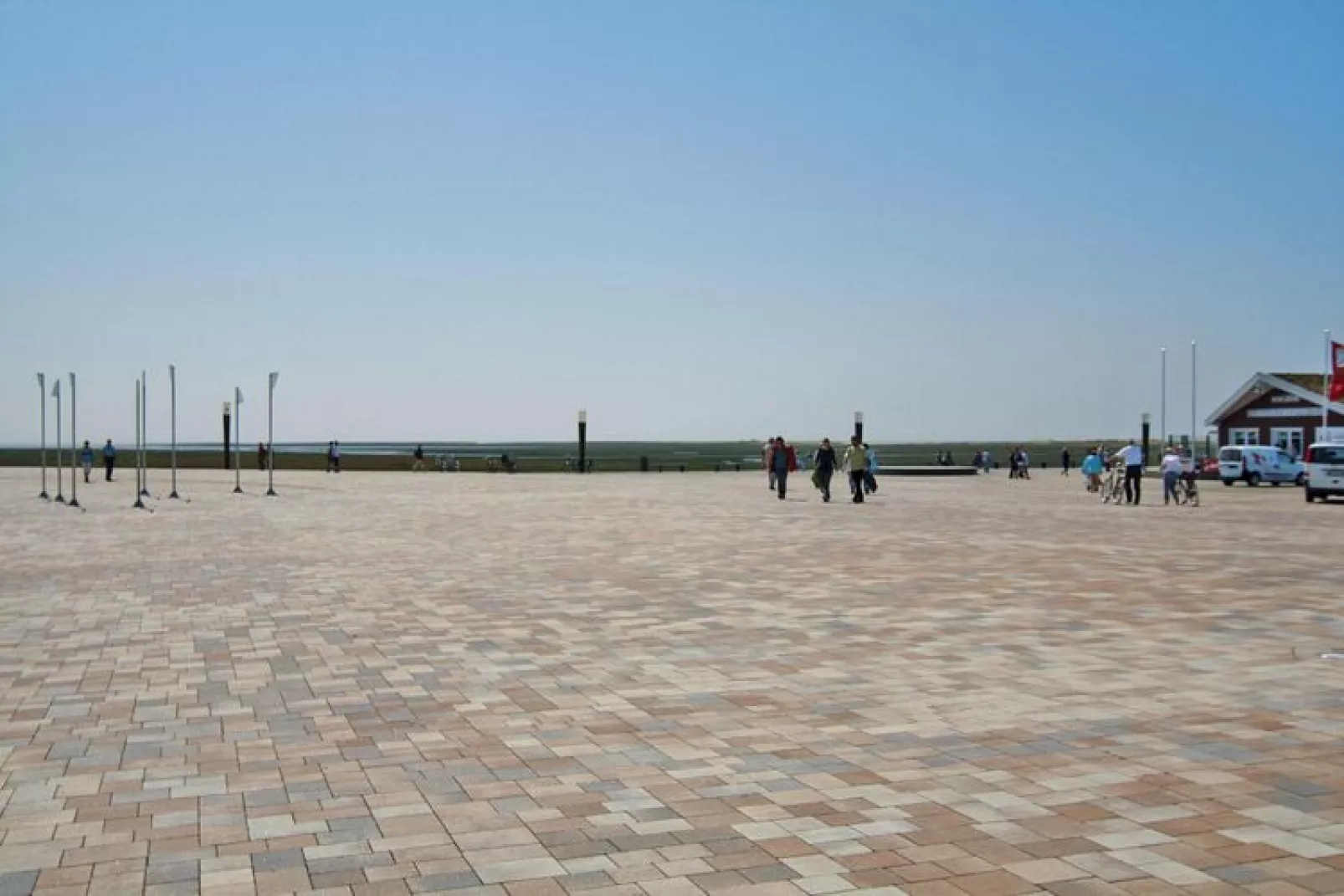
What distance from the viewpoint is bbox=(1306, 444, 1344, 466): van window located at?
102 ft

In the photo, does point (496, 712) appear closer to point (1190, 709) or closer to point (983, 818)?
point (983, 818)

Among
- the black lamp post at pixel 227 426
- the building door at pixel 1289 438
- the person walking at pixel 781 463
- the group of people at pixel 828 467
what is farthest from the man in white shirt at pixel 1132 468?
the black lamp post at pixel 227 426

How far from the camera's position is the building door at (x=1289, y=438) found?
50.7 m

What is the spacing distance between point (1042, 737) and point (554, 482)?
3687 cm

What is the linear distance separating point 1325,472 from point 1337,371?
12219 mm

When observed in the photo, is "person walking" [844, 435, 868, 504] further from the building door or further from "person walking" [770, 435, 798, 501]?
the building door

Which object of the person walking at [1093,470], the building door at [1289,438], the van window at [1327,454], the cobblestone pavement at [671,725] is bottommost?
the cobblestone pavement at [671,725]

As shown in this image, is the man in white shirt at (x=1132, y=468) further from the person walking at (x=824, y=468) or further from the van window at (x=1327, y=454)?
the person walking at (x=824, y=468)

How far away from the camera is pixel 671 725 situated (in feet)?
21.8

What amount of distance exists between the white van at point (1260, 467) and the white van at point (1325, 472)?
467 inches

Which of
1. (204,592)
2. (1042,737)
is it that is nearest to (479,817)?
(1042,737)

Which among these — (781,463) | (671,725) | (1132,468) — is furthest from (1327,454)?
(671,725)

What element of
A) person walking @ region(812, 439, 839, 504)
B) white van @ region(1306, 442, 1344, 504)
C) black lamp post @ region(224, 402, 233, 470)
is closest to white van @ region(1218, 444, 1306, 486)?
white van @ region(1306, 442, 1344, 504)

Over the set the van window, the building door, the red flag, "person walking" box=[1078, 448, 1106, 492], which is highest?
the red flag
